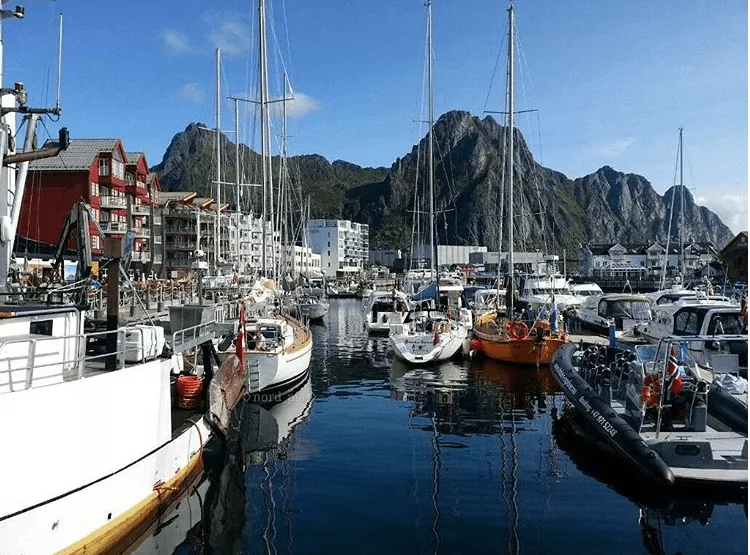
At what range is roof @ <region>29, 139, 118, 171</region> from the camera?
5547cm

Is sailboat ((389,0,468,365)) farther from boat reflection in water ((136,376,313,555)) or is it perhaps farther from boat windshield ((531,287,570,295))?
boat windshield ((531,287,570,295))

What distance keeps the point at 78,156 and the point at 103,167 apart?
101 inches

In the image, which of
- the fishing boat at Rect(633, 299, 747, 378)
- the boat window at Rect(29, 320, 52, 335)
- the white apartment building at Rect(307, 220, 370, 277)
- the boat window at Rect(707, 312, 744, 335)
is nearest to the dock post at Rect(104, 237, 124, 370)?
the boat window at Rect(29, 320, 52, 335)

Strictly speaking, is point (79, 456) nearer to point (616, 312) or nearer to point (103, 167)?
point (616, 312)

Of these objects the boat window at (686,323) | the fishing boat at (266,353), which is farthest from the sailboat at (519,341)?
the fishing boat at (266,353)

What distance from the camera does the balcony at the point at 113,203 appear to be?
197ft

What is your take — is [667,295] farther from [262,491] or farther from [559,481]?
[262,491]

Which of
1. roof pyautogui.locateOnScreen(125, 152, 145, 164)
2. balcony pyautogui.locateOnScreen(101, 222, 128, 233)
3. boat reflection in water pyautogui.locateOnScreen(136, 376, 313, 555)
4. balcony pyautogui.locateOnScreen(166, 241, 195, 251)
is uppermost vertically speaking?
roof pyautogui.locateOnScreen(125, 152, 145, 164)

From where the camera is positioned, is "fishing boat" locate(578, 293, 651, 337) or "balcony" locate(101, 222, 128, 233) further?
"balcony" locate(101, 222, 128, 233)

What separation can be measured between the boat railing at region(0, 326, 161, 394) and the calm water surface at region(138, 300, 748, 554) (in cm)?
337

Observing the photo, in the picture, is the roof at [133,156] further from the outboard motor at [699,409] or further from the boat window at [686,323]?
the outboard motor at [699,409]

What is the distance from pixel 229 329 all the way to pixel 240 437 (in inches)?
132

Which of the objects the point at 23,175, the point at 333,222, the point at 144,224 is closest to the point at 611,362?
the point at 23,175

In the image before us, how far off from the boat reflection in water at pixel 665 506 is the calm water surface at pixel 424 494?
4 centimetres
